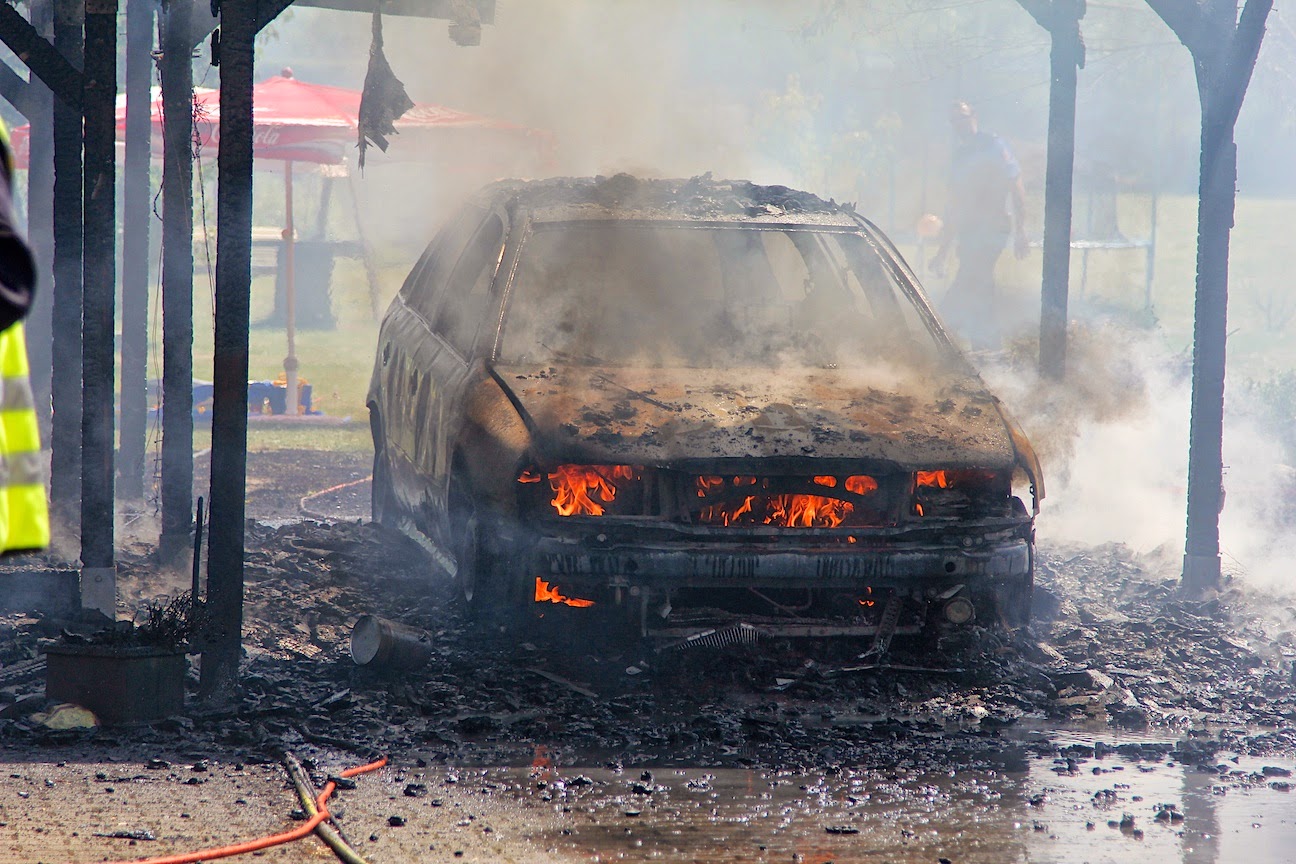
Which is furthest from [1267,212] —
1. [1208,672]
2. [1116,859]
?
[1116,859]

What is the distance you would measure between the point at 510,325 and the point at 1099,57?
936 inches

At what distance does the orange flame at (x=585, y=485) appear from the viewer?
18.3 ft

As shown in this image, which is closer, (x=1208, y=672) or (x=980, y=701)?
(x=980, y=701)

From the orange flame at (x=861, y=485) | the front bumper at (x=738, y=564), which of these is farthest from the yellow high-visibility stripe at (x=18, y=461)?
the orange flame at (x=861, y=485)

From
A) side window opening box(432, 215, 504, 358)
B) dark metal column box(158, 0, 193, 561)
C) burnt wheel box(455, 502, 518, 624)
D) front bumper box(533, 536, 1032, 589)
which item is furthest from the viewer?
dark metal column box(158, 0, 193, 561)

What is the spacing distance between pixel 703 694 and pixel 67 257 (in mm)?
3496

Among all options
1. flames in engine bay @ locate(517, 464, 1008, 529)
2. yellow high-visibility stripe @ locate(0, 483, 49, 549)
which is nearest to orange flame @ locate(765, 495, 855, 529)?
flames in engine bay @ locate(517, 464, 1008, 529)

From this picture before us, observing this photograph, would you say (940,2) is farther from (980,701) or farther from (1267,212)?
(980,701)

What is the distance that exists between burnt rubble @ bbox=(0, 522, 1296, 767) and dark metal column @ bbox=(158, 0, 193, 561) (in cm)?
129

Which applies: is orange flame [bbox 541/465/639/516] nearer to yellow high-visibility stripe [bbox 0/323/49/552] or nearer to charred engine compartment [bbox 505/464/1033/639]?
charred engine compartment [bbox 505/464/1033/639]

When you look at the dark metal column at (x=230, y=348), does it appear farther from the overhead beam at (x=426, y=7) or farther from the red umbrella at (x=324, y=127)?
the red umbrella at (x=324, y=127)

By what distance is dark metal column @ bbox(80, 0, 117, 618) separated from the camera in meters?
6.23

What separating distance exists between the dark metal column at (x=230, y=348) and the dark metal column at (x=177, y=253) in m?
2.56

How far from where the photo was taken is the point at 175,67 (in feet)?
25.7
